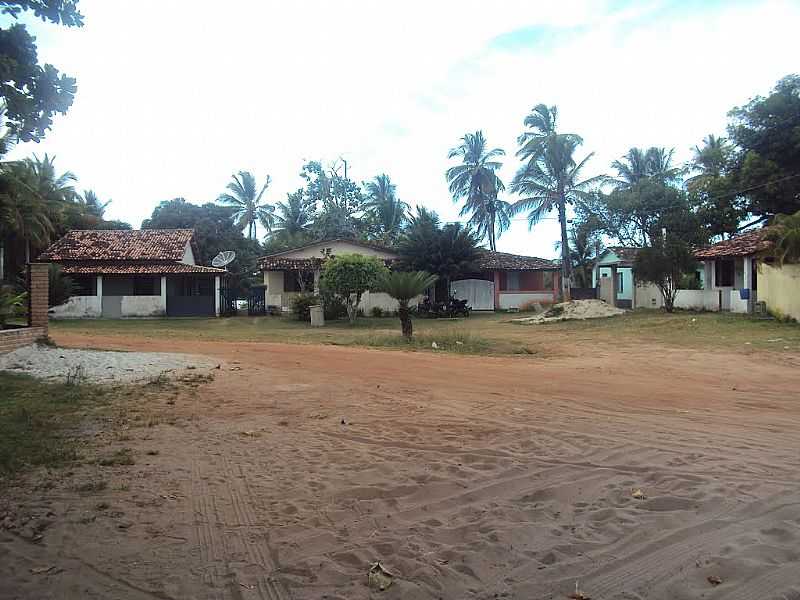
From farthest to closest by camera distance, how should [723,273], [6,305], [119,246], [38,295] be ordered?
1. [119,246]
2. [723,273]
3. [38,295]
4. [6,305]

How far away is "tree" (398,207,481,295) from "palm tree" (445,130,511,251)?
12.0m

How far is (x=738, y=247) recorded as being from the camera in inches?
1072

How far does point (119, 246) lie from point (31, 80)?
104ft

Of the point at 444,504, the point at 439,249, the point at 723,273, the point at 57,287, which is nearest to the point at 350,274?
the point at 439,249

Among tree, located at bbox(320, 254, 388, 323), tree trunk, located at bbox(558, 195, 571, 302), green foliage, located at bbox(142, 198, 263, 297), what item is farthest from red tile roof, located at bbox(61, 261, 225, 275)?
tree trunk, located at bbox(558, 195, 571, 302)

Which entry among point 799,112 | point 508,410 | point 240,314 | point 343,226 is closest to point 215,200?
point 343,226

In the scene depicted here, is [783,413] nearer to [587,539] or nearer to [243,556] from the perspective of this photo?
[587,539]

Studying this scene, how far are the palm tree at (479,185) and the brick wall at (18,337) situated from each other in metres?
33.8

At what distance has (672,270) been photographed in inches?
1029

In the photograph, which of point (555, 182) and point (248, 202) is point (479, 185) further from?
point (248, 202)

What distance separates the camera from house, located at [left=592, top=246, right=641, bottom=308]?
35.7 metres

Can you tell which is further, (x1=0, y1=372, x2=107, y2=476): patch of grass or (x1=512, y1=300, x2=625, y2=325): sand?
(x1=512, y1=300, x2=625, y2=325): sand

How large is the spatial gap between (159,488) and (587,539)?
115 inches

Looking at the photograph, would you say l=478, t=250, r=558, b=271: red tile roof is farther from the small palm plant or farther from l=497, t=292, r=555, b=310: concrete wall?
the small palm plant
